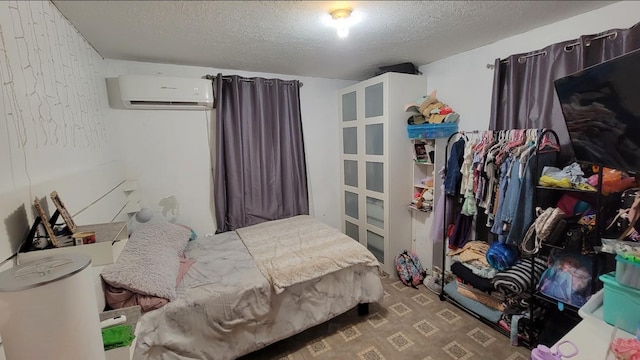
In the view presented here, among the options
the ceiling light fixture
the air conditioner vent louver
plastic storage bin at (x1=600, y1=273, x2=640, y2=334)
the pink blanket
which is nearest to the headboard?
the pink blanket

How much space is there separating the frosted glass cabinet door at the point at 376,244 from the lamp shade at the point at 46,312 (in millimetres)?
2761

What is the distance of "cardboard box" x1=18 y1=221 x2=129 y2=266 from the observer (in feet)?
3.01

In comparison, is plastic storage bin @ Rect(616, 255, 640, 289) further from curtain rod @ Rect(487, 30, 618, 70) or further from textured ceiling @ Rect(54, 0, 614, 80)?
textured ceiling @ Rect(54, 0, 614, 80)

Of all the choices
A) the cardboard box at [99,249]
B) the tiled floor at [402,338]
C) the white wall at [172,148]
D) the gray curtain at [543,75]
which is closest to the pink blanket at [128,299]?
the cardboard box at [99,249]

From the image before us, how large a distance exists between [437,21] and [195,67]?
220 cm

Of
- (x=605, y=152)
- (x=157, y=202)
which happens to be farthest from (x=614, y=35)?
(x=157, y=202)

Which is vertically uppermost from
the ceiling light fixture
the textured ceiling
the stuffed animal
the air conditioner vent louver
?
the textured ceiling

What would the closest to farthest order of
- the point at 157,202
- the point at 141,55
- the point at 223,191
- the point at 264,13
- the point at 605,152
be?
the point at 605,152 → the point at 264,13 → the point at 141,55 → the point at 157,202 → the point at 223,191

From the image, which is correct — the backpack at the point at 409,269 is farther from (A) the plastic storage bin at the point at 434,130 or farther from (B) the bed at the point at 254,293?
(A) the plastic storage bin at the point at 434,130

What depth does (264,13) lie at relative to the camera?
1.62 meters

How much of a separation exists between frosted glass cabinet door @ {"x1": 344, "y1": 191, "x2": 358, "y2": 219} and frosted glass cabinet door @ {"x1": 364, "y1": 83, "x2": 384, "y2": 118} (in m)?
1.03

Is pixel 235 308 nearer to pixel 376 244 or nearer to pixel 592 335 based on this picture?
pixel 592 335

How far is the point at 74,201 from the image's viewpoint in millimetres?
1359

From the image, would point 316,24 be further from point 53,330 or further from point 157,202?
point 157,202
